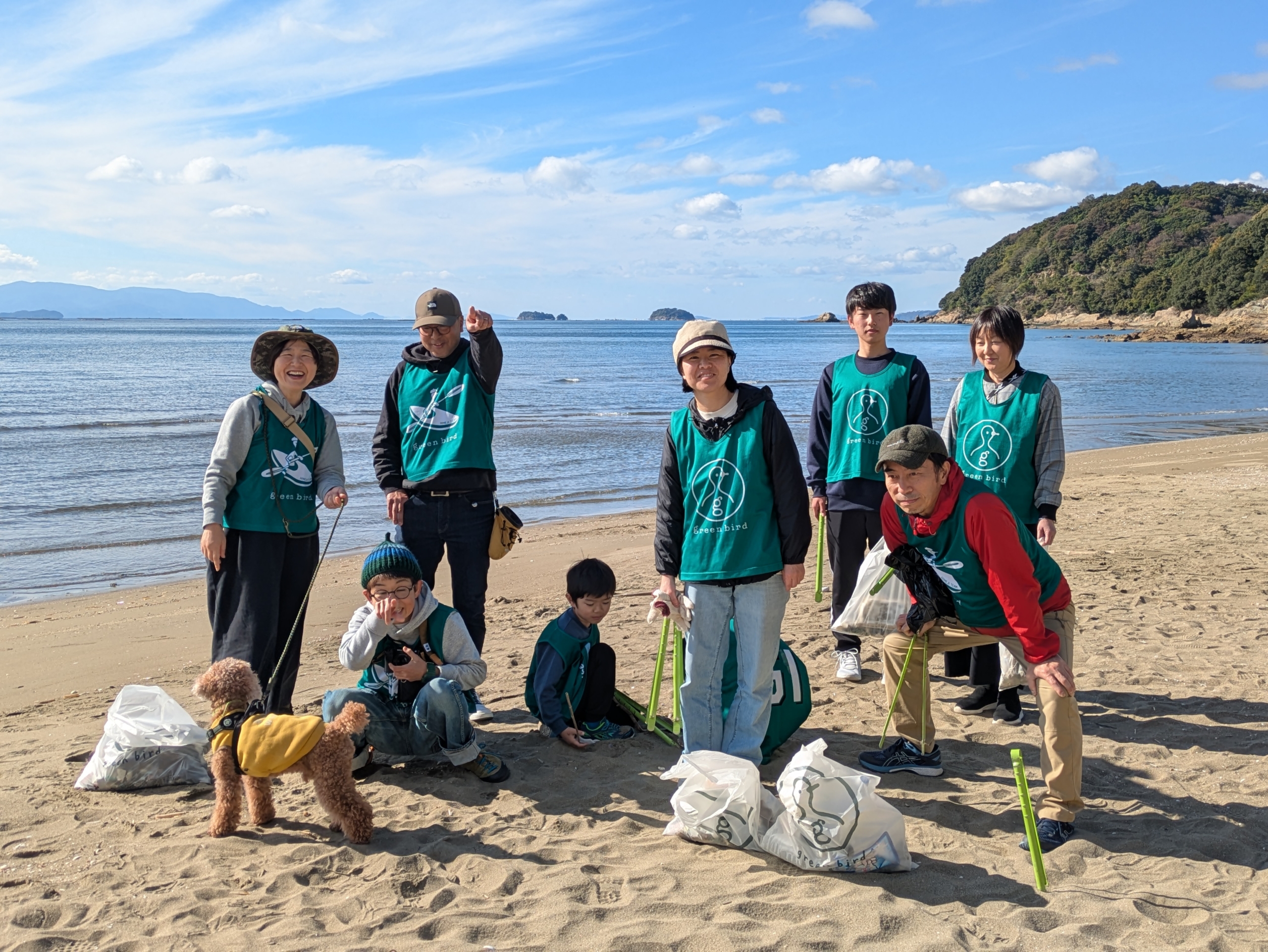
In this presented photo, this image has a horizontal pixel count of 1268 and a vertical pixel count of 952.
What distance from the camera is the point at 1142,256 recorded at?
310 feet

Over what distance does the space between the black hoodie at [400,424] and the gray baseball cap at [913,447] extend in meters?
1.99

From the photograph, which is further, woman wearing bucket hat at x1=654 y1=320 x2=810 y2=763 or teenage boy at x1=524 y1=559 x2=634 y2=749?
teenage boy at x1=524 y1=559 x2=634 y2=749

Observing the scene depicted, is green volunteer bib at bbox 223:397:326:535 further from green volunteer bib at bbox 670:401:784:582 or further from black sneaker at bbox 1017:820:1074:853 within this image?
black sneaker at bbox 1017:820:1074:853

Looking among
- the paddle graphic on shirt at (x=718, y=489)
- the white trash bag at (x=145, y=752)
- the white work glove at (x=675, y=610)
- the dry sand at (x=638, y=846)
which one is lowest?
the dry sand at (x=638, y=846)

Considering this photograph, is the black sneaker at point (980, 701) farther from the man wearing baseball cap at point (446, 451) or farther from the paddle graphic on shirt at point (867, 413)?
the man wearing baseball cap at point (446, 451)

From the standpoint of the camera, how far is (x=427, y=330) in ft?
15.0

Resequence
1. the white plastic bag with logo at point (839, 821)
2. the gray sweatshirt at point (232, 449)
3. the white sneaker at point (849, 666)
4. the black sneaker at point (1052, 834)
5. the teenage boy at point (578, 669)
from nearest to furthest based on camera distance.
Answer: the white plastic bag with logo at point (839, 821) < the black sneaker at point (1052, 834) < the gray sweatshirt at point (232, 449) < the teenage boy at point (578, 669) < the white sneaker at point (849, 666)

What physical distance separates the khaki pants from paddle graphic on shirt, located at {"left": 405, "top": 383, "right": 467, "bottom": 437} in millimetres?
2363

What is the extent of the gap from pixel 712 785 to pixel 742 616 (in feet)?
2.40

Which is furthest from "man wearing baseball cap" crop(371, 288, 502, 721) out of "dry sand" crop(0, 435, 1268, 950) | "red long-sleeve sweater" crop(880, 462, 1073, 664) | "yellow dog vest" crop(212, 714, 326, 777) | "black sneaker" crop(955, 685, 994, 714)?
"black sneaker" crop(955, 685, 994, 714)

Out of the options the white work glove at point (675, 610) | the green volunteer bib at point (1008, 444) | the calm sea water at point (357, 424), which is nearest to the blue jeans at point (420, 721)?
the white work glove at point (675, 610)

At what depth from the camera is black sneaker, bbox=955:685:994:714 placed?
482 cm

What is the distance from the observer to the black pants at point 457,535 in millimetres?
4609

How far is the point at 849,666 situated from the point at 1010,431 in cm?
170
